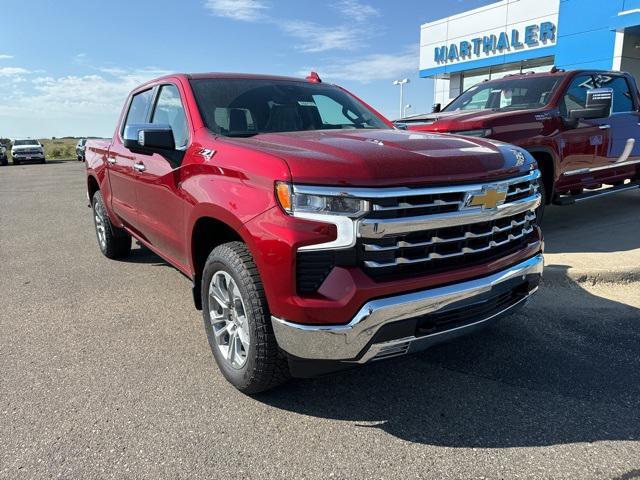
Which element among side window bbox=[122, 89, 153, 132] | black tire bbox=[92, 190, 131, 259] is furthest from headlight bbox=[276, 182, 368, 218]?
black tire bbox=[92, 190, 131, 259]

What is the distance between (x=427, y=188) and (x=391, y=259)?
15.1 inches

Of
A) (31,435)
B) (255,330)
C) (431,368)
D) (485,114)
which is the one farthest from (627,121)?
(31,435)

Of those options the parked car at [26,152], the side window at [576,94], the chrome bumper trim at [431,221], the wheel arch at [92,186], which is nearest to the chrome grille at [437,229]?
the chrome bumper trim at [431,221]

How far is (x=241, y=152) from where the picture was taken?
2738mm

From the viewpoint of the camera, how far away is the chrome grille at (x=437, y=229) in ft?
7.62

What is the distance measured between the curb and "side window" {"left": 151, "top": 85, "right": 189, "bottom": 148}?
337cm

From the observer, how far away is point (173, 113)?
A: 3814 mm

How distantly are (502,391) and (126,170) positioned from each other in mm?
3522

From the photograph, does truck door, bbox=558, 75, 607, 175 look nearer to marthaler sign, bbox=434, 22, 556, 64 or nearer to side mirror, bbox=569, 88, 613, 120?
side mirror, bbox=569, 88, 613, 120

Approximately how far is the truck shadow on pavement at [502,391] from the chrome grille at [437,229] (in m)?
0.81

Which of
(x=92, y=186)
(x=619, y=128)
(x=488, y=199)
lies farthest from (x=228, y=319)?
(x=619, y=128)

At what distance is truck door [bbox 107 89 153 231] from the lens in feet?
14.4

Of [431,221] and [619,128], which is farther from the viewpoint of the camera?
[619,128]

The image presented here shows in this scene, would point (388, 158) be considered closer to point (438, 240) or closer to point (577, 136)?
point (438, 240)
